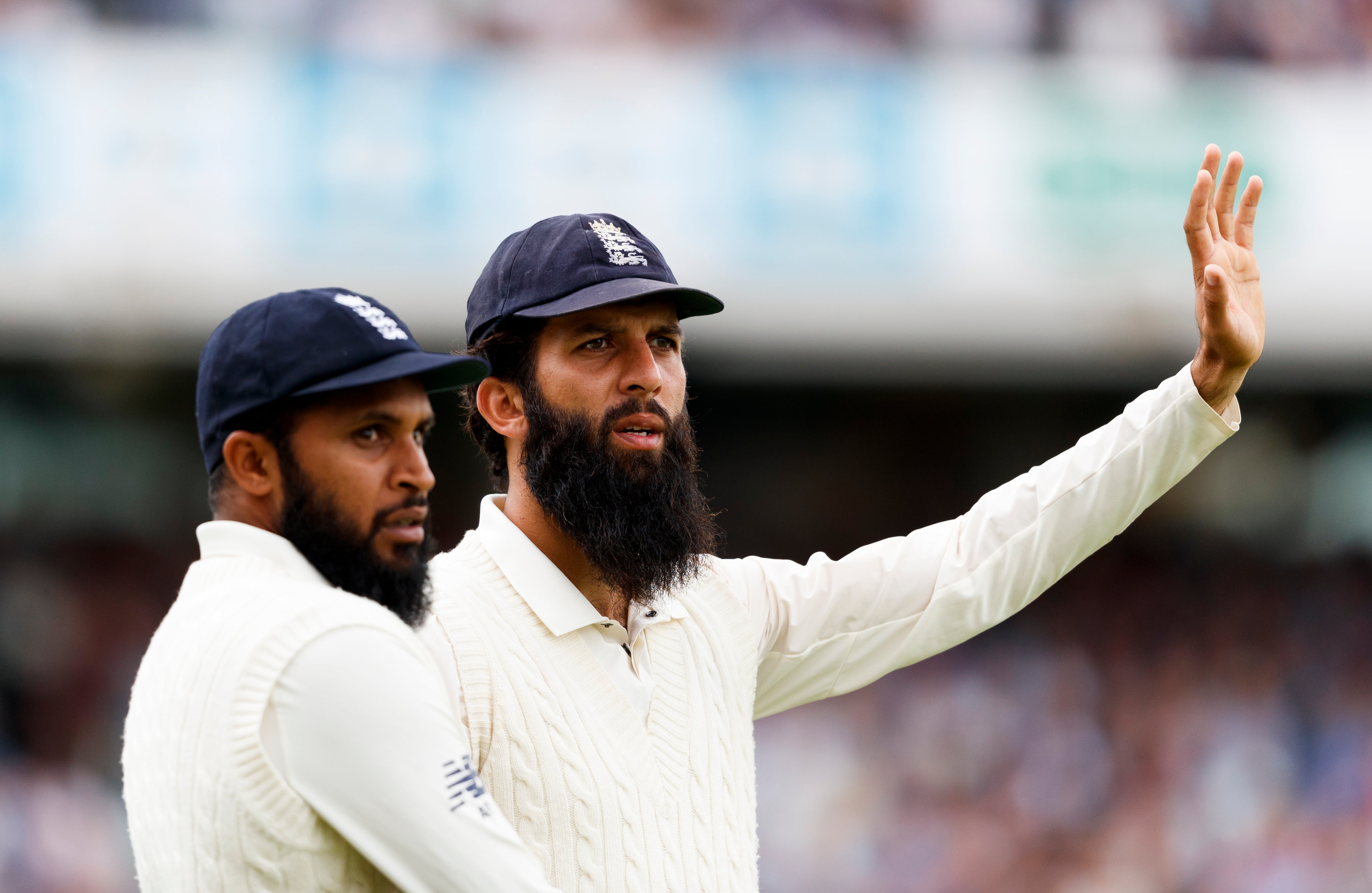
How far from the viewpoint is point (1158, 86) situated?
7.98 meters

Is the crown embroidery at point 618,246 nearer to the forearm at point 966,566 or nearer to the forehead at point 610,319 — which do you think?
the forehead at point 610,319

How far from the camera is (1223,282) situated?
2.34m

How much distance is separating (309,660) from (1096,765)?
7.68 metres

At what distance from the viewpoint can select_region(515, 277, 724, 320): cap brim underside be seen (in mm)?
2299

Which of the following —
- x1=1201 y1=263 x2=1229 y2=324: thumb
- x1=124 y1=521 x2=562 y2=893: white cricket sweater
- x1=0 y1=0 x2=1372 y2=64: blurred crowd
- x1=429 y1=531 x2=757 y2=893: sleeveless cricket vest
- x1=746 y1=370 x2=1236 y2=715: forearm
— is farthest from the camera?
x1=0 y1=0 x2=1372 y2=64: blurred crowd

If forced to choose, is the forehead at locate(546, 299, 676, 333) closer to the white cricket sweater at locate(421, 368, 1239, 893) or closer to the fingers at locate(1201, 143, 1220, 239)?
the white cricket sweater at locate(421, 368, 1239, 893)

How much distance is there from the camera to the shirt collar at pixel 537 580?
87.4 inches

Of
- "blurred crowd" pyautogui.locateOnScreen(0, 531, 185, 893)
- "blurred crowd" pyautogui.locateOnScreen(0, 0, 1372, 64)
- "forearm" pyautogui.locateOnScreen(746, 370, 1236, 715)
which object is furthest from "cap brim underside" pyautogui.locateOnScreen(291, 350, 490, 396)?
"blurred crowd" pyautogui.locateOnScreen(0, 531, 185, 893)

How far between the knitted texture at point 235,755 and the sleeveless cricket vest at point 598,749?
15.9 inches

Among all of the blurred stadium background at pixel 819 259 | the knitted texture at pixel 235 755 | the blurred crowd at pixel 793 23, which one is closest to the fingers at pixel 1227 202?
the knitted texture at pixel 235 755

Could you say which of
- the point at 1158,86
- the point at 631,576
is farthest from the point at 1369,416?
the point at 631,576

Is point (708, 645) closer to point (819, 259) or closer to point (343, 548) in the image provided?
point (343, 548)

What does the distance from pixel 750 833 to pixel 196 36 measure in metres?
6.41

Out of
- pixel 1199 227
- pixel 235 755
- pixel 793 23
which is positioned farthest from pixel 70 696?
pixel 1199 227
